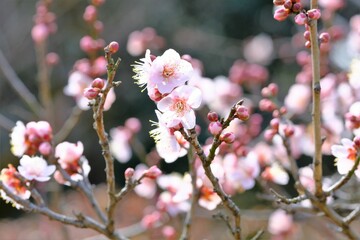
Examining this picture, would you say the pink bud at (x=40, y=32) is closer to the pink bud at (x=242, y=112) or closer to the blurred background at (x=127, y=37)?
the pink bud at (x=242, y=112)

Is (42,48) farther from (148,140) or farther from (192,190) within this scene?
(148,140)

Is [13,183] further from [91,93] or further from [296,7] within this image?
[296,7]

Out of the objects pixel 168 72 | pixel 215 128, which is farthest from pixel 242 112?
pixel 168 72

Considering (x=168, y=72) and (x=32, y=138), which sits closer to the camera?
(x=168, y=72)

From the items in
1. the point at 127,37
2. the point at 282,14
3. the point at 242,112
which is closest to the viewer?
the point at 242,112

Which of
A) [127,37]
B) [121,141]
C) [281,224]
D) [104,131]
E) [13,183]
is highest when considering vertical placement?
[104,131]

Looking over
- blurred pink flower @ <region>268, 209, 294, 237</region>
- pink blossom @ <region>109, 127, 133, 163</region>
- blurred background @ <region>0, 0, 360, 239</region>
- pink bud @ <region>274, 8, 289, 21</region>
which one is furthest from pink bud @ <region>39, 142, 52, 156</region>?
blurred background @ <region>0, 0, 360, 239</region>
